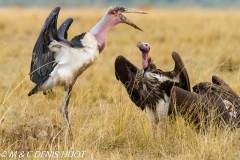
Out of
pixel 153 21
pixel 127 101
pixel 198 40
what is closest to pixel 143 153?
pixel 127 101

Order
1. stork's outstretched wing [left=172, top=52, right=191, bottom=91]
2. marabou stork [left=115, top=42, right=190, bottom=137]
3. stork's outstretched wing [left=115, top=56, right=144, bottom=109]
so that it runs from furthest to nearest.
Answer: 1. stork's outstretched wing [left=115, top=56, right=144, bottom=109]
2. marabou stork [left=115, top=42, right=190, bottom=137]
3. stork's outstretched wing [left=172, top=52, right=191, bottom=91]

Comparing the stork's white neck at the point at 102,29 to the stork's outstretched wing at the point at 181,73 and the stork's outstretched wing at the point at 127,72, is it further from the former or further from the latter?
the stork's outstretched wing at the point at 181,73

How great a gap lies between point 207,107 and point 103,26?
1378 millimetres

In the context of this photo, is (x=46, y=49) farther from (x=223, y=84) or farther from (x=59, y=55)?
(x=223, y=84)

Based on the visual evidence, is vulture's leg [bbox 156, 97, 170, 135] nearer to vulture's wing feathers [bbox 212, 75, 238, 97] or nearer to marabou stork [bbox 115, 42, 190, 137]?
marabou stork [bbox 115, 42, 190, 137]

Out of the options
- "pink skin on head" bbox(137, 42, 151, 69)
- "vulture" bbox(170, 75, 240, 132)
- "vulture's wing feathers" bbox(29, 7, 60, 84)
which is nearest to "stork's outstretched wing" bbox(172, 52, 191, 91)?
"vulture" bbox(170, 75, 240, 132)

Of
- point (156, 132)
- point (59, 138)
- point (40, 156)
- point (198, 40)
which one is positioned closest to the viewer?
point (40, 156)

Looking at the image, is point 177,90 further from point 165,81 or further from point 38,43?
point 38,43

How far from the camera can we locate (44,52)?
617 centimetres

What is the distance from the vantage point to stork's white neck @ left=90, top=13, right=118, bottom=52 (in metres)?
6.34

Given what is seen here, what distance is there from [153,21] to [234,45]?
5.66 metres

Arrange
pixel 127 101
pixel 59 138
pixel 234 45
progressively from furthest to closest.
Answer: pixel 234 45
pixel 127 101
pixel 59 138

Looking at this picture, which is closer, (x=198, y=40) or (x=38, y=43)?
(x=38, y=43)

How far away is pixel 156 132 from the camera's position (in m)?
6.20
